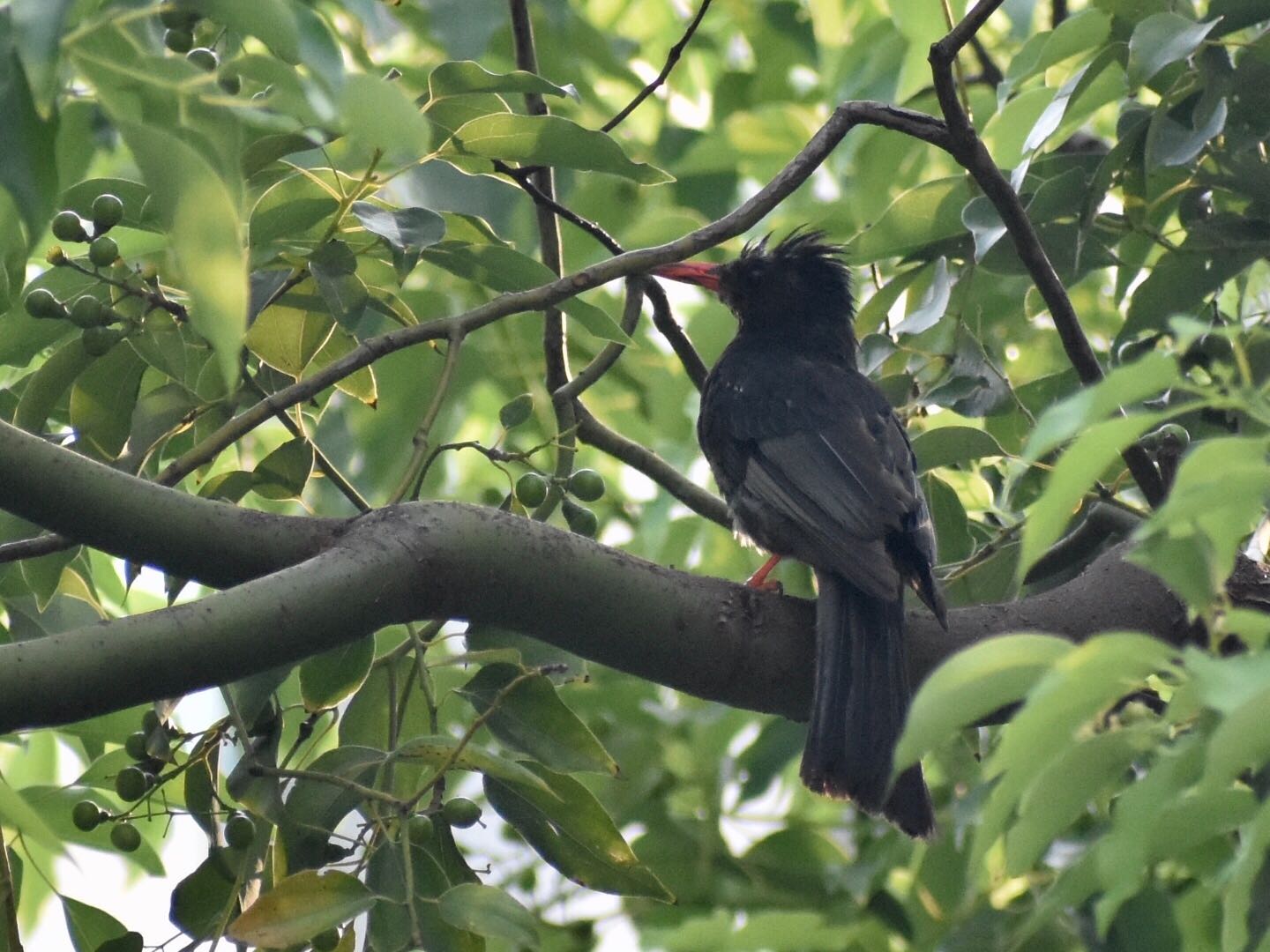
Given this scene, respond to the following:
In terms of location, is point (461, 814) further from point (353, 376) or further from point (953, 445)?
point (953, 445)

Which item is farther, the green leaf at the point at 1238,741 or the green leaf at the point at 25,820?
the green leaf at the point at 25,820

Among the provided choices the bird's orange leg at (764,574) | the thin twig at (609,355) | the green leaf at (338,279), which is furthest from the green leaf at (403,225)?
the bird's orange leg at (764,574)

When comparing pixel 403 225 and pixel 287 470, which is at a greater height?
pixel 403 225

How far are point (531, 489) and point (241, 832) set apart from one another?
88 cm

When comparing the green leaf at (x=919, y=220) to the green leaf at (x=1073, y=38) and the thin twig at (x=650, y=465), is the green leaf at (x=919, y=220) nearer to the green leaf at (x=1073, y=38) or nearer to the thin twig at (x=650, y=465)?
the green leaf at (x=1073, y=38)

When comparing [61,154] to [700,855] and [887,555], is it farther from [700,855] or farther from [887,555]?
[700,855]

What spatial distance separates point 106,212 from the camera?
2855 millimetres

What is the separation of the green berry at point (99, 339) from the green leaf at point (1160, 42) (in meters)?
1.95

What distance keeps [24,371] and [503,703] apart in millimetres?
1829

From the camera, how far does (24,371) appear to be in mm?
3932

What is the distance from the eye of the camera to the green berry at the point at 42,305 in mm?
2916

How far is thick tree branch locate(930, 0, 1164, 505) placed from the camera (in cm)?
308

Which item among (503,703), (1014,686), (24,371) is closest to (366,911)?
(503,703)

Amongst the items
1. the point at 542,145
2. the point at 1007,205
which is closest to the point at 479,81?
the point at 542,145
